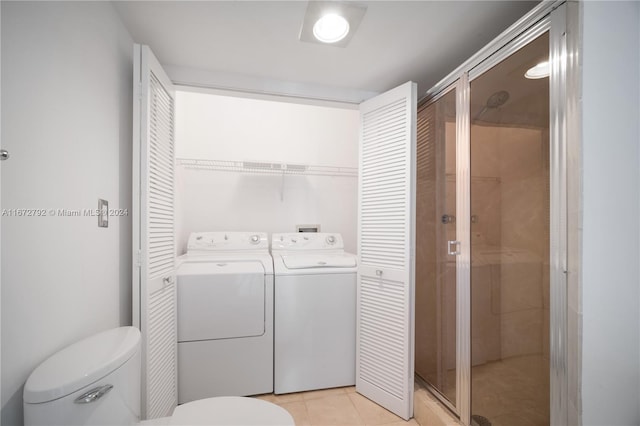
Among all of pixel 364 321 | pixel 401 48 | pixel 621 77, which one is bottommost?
pixel 364 321

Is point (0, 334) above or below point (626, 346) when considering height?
above

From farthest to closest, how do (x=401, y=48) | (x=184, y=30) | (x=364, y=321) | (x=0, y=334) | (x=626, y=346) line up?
(x=364, y=321) → (x=401, y=48) → (x=184, y=30) → (x=626, y=346) → (x=0, y=334)

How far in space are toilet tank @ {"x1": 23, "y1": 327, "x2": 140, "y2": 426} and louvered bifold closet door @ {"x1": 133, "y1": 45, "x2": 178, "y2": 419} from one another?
357 mm

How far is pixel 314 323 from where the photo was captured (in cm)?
196

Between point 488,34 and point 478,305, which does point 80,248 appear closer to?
point 478,305

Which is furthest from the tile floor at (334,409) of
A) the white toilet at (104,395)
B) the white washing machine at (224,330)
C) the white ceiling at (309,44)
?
the white ceiling at (309,44)

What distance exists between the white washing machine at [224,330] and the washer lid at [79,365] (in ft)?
2.31

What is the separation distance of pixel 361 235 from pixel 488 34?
1.42m

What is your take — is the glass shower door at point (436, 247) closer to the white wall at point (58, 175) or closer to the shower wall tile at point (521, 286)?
the shower wall tile at point (521, 286)

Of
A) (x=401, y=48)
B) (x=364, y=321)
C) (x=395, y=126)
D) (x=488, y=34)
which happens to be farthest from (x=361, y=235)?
(x=488, y=34)

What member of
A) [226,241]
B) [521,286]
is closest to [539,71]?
[521,286]

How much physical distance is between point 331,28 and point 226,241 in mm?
1718

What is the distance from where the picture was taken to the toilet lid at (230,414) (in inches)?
40.8

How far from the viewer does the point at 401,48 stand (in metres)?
1.62
